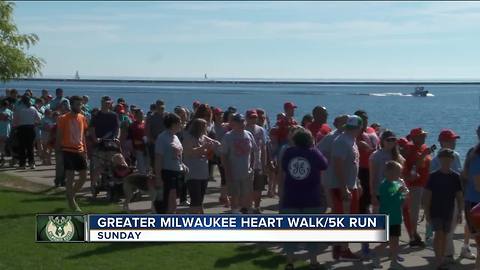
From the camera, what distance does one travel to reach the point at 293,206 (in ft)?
30.3

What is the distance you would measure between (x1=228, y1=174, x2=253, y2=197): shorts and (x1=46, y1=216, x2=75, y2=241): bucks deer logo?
267cm

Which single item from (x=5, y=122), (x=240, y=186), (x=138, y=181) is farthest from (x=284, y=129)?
(x=5, y=122)

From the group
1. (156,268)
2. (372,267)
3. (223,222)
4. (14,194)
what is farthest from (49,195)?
(372,267)

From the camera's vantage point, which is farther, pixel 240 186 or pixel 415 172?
pixel 240 186

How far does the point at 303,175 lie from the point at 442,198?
1721 mm

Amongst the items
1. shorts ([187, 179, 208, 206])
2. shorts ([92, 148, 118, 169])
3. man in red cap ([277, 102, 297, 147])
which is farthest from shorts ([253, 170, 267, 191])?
shorts ([92, 148, 118, 169])

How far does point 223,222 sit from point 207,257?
94 centimetres

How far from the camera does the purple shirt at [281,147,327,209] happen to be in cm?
914

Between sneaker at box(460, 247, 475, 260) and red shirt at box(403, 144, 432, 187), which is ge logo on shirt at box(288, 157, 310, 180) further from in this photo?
sneaker at box(460, 247, 475, 260)

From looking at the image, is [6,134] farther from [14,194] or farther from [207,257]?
[207,257]

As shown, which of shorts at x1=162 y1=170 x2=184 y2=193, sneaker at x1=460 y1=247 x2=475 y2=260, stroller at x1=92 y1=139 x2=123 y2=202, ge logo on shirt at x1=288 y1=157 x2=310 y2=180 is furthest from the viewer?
stroller at x1=92 y1=139 x2=123 y2=202

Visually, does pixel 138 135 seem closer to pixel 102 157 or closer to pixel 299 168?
pixel 102 157

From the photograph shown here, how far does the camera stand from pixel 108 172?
47.1 feet

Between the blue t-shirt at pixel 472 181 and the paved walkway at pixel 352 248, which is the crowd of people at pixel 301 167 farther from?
the paved walkway at pixel 352 248
